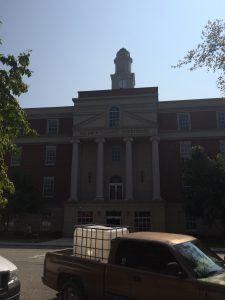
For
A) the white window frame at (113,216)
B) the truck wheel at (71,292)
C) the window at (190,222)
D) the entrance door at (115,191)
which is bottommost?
the truck wheel at (71,292)

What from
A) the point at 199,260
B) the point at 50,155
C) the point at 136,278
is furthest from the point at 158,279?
the point at 50,155

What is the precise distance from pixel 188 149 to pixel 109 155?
31.2 feet

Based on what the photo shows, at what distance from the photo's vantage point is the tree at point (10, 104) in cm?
1106

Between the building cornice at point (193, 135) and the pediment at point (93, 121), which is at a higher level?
the pediment at point (93, 121)

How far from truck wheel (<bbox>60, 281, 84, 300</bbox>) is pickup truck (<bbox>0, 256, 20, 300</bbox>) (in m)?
1.23

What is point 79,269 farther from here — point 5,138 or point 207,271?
point 5,138

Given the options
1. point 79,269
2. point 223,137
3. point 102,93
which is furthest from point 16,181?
point 79,269

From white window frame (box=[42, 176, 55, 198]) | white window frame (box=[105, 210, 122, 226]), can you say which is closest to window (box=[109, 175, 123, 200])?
white window frame (box=[105, 210, 122, 226])

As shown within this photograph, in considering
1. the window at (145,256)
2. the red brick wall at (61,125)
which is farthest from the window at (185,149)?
the window at (145,256)

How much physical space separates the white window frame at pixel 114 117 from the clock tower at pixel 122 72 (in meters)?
20.9

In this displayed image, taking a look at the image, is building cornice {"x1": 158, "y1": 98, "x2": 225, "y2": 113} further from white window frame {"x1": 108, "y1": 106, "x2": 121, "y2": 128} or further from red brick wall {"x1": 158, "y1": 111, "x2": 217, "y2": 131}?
white window frame {"x1": 108, "y1": 106, "x2": 121, "y2": 128}

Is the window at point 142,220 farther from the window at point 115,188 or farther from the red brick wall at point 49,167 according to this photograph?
the red brick wall at point 49,167

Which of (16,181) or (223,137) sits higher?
(223,137)

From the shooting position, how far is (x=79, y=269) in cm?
888
